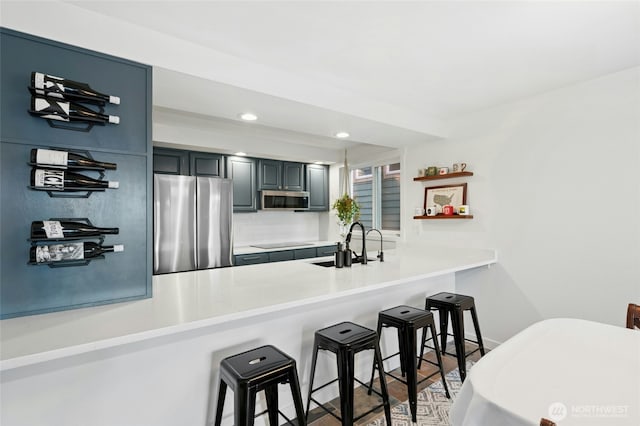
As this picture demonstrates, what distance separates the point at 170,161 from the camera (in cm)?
366

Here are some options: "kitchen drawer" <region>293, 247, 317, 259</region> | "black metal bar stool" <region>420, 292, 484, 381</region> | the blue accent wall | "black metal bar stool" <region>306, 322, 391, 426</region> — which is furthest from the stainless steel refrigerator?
"black metal bar stool" <region>420, 292, 484, 381</region>

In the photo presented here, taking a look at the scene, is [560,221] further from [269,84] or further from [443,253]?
[269,84]

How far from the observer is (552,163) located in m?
2.63

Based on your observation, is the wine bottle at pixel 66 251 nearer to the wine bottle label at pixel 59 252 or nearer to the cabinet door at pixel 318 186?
the wine bottle label at pixel 59 252

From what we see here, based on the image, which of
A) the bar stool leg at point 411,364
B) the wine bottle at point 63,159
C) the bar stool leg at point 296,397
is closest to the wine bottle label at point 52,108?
the wine bottle at point 63,159

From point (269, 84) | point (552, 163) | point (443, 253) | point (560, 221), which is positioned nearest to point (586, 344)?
point (560, 221)

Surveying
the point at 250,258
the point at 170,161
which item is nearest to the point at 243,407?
the point at 250,258

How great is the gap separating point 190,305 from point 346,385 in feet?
3.08

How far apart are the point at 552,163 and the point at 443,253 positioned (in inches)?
50.9

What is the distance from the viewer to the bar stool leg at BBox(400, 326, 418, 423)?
201cm

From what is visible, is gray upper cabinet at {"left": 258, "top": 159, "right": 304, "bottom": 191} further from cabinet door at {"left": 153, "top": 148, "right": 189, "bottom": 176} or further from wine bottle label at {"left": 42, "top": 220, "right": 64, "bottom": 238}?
wine bottle label at {"left": 42, "top": 220, "right": 64, "bottom": 238}

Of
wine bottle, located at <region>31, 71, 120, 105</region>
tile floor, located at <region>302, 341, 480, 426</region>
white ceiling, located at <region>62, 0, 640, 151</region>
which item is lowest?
tile floor, located at <region>302, 341, 480, 426</region>

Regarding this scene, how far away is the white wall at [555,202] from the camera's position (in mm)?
2287

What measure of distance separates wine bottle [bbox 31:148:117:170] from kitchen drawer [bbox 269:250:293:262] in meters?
2.73
